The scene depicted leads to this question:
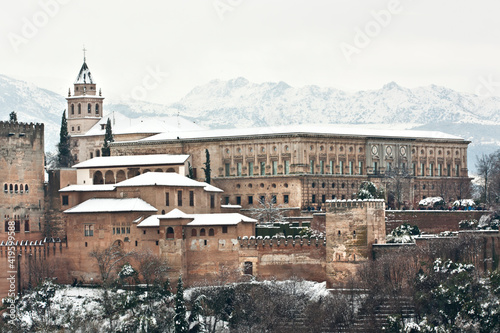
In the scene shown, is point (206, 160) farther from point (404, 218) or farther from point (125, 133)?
point (404, 218)

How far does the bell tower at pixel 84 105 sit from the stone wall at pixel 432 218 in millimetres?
46080

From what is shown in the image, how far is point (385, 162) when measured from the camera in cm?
12162

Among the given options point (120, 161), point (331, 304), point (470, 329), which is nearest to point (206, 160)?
point (120, 161)

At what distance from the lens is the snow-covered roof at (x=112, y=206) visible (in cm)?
9744

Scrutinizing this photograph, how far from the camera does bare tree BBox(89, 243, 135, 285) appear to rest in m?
95.4

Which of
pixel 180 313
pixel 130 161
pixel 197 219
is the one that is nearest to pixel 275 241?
pixel 197 219

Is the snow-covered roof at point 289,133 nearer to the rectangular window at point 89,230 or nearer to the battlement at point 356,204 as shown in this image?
the rectangular window at point 89,230

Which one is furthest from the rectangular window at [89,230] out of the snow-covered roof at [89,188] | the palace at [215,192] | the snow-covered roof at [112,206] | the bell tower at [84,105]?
the bell tower at [84,105]

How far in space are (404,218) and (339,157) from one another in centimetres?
1745

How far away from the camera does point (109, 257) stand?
95.9 m

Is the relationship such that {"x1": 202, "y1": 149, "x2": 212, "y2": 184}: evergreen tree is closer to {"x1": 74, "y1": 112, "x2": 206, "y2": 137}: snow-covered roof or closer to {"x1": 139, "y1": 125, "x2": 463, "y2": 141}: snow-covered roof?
{"x1": 139, "y1": 125, "x2": 463, "y2": 141}: snow-covered roof

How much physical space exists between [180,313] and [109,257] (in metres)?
11.8

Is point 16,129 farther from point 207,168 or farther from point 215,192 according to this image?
point 207,168

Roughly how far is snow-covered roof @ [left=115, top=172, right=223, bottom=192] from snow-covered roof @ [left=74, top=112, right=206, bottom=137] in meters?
22.5
